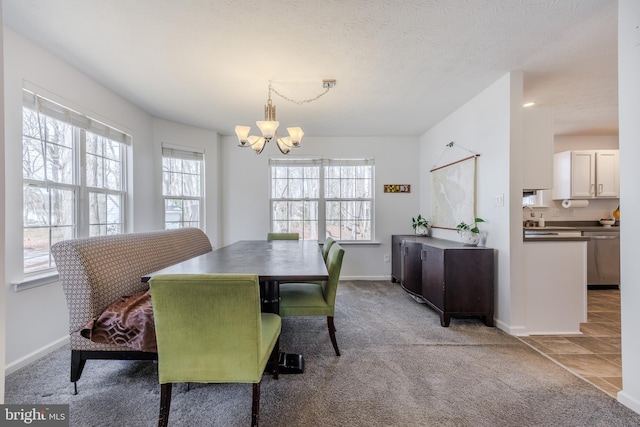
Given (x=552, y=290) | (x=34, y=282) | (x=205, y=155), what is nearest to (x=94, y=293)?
(x=34, y=282)

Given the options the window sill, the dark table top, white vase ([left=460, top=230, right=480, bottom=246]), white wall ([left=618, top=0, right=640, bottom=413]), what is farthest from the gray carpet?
white vase ([left=460, top=230, right=480, bottom=246])

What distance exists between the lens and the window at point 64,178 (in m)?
2.08

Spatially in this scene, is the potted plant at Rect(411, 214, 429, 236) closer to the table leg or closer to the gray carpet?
the gray carpet

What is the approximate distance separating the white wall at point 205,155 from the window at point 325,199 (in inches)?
35.3

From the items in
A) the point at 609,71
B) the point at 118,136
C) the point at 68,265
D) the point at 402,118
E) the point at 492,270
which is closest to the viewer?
the point at 68,265

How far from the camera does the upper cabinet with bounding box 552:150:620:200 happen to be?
4137 mm

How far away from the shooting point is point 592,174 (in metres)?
4.15

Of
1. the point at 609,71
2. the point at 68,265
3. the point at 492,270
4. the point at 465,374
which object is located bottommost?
the point at 465,374

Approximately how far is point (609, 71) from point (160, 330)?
158 inches

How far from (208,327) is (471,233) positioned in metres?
2.67

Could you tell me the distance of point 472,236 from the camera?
2785mm

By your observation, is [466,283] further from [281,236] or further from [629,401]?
[281,236]

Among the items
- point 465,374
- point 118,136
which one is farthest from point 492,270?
point 118,136

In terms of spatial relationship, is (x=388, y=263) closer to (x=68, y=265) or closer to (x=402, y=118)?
(x=402, y=118)
